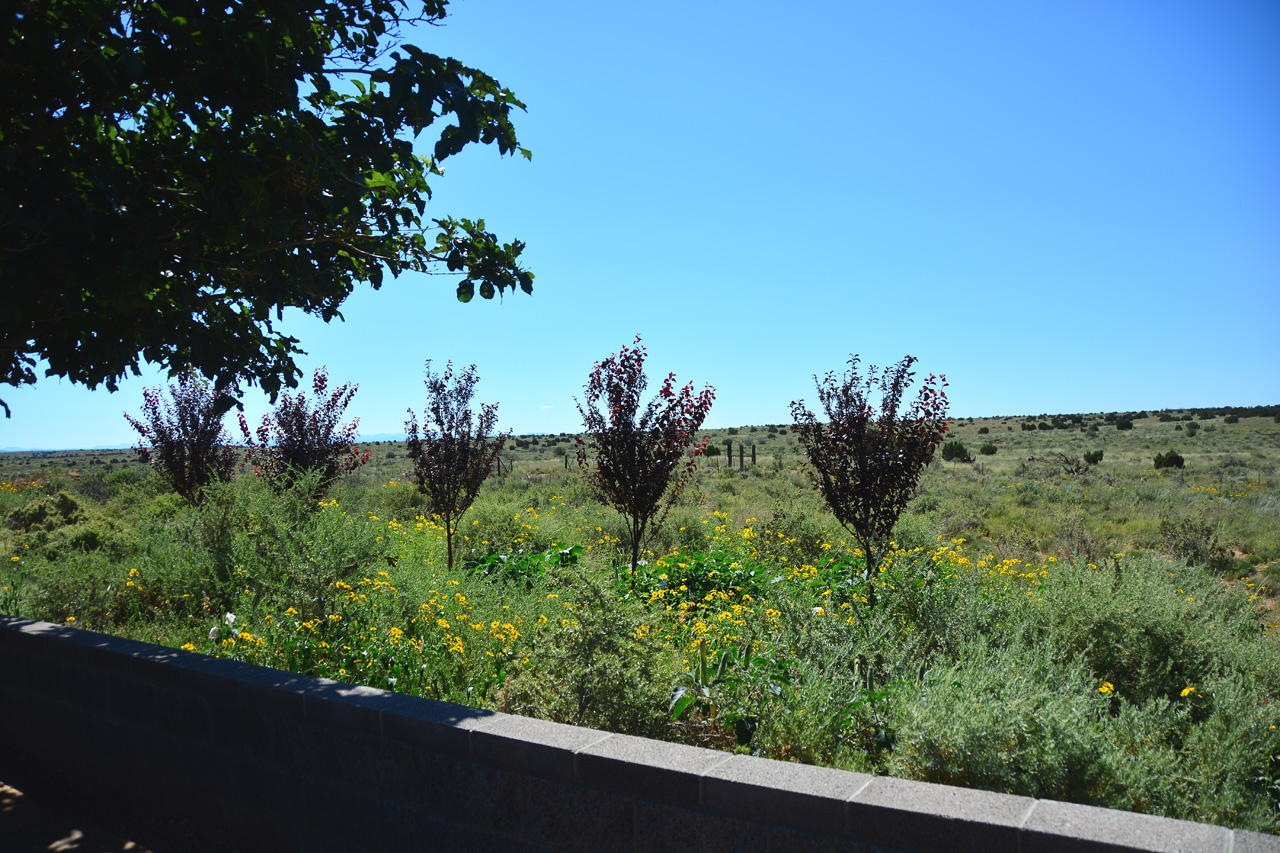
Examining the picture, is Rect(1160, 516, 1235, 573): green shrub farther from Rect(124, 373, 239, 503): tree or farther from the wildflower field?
Rect(124, 373, 239, 503): tree

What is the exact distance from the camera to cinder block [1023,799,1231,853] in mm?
1926

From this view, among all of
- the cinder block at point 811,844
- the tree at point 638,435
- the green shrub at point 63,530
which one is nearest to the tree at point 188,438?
the green shrub at point 63,530

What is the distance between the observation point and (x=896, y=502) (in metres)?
7.79

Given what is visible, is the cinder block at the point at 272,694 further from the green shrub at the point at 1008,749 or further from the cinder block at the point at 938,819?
the green shrub at the point at 1008,749

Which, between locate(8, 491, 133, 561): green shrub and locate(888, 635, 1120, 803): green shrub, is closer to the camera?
locate(888, 635, 1120, 803): green shrub

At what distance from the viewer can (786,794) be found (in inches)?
91.8

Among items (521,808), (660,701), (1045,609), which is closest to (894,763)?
(660,701)

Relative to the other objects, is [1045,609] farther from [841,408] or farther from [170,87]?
[170,87]

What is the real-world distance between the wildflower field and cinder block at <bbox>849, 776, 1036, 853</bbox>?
0.82 meters

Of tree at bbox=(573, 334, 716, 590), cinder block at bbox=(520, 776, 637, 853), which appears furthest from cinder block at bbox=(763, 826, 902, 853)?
tree at bbox=(573, 334, 716, 590)

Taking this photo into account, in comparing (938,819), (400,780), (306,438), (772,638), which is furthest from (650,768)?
(306,438)

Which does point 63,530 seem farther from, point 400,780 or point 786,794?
point 786,794

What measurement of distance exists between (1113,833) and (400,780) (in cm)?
249

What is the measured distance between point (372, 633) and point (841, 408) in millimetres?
5040
